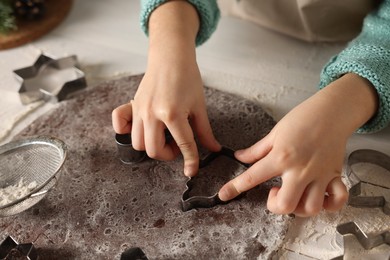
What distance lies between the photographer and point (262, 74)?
2.25ft

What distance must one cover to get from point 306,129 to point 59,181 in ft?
0.90

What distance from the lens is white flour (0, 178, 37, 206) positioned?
1.73 feet

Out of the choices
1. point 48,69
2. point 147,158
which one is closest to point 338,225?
point 147,158

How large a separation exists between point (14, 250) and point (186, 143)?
0.20 m

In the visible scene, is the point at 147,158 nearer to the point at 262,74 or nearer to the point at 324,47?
the point at 262,74

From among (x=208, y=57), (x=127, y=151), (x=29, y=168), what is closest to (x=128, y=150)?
(x=127, y=151)

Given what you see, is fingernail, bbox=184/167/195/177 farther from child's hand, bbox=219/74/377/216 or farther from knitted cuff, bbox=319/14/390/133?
knitted cuff, bbox=319/14/390/133

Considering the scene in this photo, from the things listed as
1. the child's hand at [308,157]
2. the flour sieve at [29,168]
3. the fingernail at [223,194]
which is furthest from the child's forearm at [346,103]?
the flour sieve at [29,168]

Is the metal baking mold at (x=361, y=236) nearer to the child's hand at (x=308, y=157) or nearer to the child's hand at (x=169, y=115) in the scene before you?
the child's hand at (x=308, y=157)

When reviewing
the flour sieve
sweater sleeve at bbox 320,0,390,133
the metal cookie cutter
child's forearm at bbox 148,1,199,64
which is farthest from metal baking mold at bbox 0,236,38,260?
sweater sleeve at bbox 320,0,390,133

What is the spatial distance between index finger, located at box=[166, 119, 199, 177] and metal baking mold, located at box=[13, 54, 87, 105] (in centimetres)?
21

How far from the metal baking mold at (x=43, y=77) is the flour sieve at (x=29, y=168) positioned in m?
0.10

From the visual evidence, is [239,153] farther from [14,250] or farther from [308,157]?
[14,250]

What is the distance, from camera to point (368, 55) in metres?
0.56
